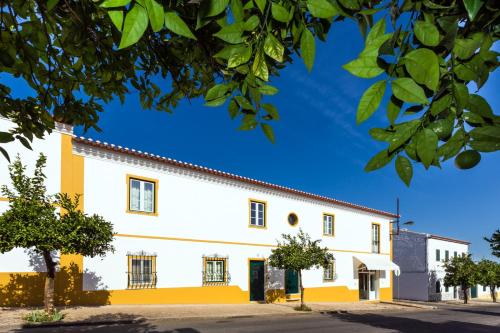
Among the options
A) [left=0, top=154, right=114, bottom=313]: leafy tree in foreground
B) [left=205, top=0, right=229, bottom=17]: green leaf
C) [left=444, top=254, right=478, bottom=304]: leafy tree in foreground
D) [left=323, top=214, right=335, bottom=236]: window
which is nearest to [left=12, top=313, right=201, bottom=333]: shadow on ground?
[left=0, top=154, right=114, bottom=313]: leafy tree in foreground

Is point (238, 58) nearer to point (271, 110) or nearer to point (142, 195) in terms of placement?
point (271, 110)

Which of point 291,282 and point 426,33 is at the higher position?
point 426,33

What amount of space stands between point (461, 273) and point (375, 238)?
8.47m

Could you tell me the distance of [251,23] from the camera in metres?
1.88

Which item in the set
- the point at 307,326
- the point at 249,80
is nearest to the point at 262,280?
the point at 307,326

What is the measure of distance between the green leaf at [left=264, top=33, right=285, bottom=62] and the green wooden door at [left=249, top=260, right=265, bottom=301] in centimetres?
2011

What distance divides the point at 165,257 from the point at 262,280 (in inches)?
254

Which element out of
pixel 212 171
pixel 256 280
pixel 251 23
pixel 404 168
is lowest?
pixel 256 280

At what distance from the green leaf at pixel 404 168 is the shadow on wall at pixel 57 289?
14.6m

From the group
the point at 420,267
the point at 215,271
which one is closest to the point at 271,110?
the point at 215,271

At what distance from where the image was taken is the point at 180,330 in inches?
464

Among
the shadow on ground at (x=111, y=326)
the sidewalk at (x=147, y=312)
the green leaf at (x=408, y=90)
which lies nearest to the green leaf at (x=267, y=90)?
the green leaf at (x=408, y=90)

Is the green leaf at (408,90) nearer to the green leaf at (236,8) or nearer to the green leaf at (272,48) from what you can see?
the green leaf at (272,48)

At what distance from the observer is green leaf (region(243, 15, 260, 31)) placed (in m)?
1.87
